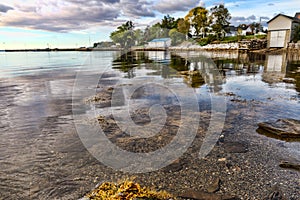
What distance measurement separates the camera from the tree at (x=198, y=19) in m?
82.9

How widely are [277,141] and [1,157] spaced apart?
7833 millimetres

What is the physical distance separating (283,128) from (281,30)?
58.3 m

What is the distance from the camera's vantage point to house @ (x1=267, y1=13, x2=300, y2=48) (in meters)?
52.1

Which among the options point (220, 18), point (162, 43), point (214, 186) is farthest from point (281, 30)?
point (162, 43)

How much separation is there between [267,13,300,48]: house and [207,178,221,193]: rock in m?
60.4

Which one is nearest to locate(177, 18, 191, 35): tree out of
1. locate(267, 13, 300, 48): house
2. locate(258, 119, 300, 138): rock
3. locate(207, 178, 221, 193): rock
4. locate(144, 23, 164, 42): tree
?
locate(144, 23, 164, 42): tree

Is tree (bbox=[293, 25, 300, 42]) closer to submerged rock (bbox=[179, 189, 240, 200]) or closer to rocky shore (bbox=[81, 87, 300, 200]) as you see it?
rocky shore (bbox=[81, 87, 300, 200])

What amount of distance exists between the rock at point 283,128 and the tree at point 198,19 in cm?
8395

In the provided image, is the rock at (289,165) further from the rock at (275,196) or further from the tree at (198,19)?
the tree at (198,19)

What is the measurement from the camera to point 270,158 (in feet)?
17.4

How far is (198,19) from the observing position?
83625mm

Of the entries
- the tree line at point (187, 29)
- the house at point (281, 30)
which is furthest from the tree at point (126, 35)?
the house at point (281, 30)

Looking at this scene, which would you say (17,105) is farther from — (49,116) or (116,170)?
(116,170)

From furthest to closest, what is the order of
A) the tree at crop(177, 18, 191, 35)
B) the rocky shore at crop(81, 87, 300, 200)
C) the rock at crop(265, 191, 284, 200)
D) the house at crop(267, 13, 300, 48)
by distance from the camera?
the tree at crop(177, 18, 191, 35), the house at crop(267, 13, 300, 48), the rocky shore at crop(81, 87, 300, 200), the rock at crop(265, 191, 284, 200)
